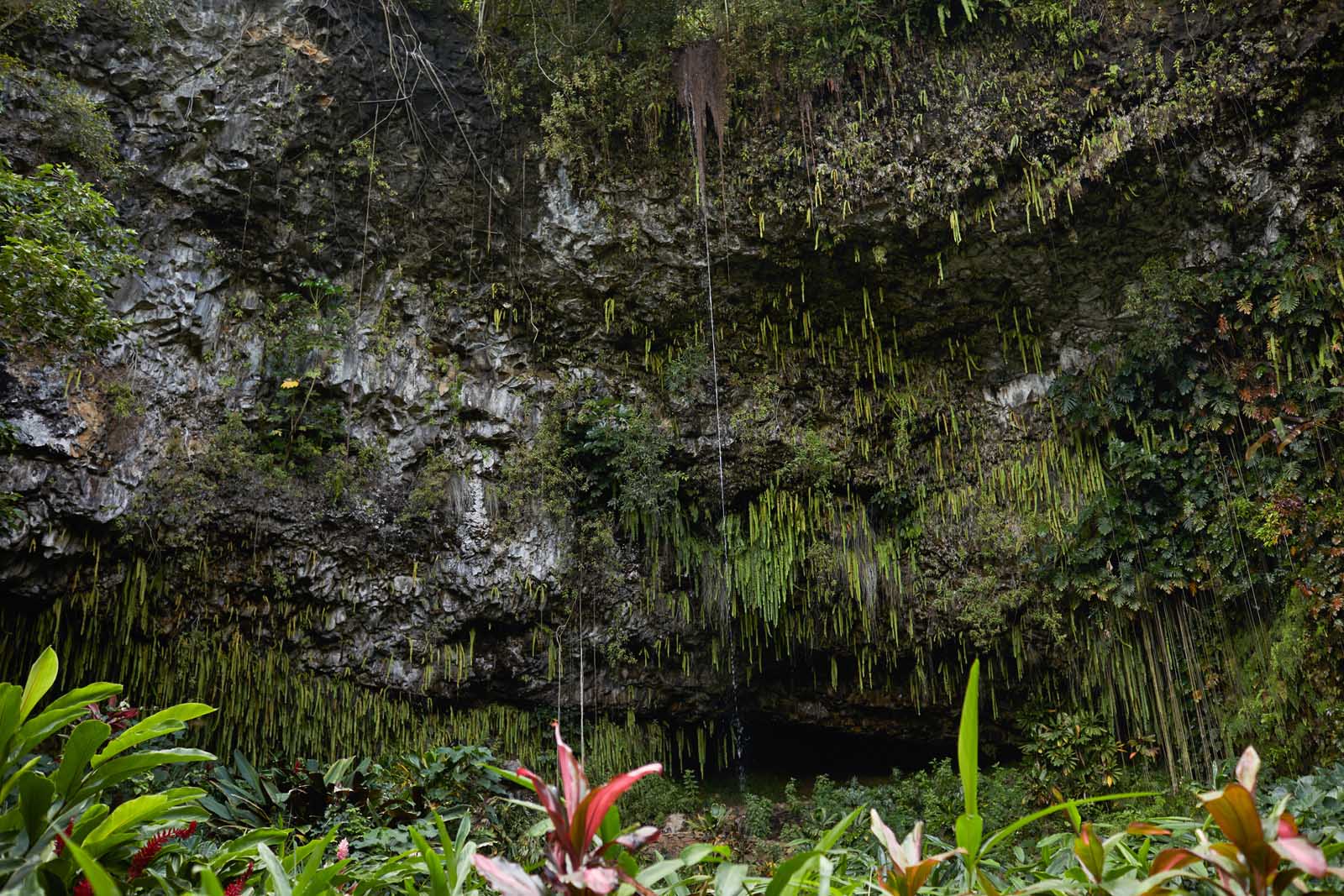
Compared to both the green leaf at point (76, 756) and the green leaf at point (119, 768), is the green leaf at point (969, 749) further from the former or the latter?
the green leaf at point (76, 756)

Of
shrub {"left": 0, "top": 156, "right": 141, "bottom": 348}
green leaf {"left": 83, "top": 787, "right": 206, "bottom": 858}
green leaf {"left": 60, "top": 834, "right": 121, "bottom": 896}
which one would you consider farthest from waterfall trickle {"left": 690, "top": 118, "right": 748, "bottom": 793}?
green leaf {"left": 60, "top": 834, "right": 121, "bottom": 896}

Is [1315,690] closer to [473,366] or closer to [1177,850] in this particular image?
[1177,850]

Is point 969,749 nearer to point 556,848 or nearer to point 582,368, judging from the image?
point 556,848

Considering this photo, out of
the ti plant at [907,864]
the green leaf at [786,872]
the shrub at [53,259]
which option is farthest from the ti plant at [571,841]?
the shrub at [53,259]

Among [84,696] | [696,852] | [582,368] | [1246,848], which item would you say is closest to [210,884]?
[84,696]

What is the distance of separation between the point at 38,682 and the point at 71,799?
30 cm

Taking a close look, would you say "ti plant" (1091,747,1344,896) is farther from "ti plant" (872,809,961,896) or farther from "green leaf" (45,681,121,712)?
"green leaf" (45,681,121,712)

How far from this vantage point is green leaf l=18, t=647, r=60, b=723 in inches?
70.0

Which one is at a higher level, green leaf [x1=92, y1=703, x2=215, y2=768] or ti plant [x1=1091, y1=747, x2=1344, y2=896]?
green leaf [x1=92, y1=703, x2=215, y2=768]

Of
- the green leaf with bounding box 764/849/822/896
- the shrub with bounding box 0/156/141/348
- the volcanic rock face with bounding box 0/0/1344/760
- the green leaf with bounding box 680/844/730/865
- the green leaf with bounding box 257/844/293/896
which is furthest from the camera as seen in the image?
the volcanic rock face with bounding box 0/0/1344/760

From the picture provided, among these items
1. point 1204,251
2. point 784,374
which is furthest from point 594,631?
point 1204,251

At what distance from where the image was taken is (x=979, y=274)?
20.0 ft

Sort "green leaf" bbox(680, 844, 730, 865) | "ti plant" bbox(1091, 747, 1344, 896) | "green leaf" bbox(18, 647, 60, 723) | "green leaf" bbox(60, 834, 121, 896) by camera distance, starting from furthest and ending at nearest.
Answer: "green leaf" bbox(18, 647, 60, 723), "green leaf" bbox(680, 844, 730, 865), "green leaf" bbox(60, 834, 121, 896), "ti plant" bbox(1091, 747, 1344, 896)

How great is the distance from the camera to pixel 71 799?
5.74 ft
